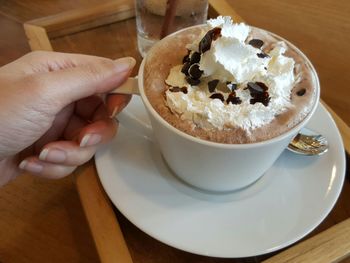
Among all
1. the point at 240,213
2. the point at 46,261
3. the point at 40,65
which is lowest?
the point at 46,261

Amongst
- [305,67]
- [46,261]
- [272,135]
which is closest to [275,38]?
[305,67]

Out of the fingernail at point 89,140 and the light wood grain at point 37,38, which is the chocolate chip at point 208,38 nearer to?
the fingernail at point 89,140

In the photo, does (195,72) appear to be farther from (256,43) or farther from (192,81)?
(256,43)

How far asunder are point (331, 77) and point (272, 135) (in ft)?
1.71

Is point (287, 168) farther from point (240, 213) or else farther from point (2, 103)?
point (2, 103)

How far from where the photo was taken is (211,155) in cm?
60

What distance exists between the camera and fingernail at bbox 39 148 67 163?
2.42 ft

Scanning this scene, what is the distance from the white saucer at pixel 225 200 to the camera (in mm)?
633

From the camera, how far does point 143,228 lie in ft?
2.10

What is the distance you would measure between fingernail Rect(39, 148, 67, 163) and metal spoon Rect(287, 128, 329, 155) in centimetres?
46

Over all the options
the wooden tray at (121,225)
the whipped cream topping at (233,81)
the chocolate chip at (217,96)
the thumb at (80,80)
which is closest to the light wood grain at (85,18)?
the wooden tray at (121,225)

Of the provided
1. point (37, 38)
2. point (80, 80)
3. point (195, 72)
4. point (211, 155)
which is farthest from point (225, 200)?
point (37, 38)

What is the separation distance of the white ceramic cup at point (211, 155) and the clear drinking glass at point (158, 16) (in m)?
0.36

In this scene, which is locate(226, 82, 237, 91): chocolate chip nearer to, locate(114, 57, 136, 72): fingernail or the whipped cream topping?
the whipped cream topping
